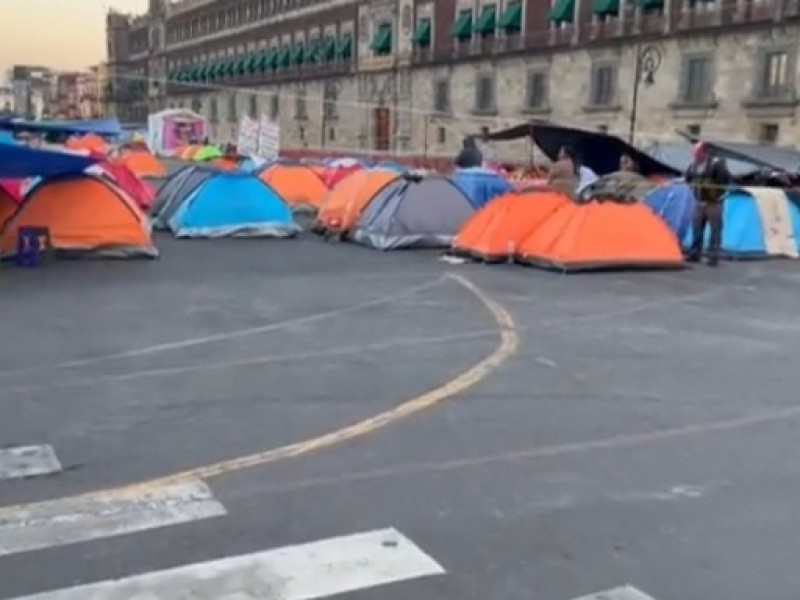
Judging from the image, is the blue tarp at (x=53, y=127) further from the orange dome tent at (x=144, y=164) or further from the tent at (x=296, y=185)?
the orange dome tent at (x=144, y=164)

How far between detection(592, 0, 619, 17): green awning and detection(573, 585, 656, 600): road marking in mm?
42257

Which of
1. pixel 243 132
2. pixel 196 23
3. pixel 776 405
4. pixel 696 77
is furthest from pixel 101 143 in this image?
pixel 196 23

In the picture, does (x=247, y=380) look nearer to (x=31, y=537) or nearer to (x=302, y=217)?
(x=31, y=537)

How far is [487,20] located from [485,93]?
3.84 meters

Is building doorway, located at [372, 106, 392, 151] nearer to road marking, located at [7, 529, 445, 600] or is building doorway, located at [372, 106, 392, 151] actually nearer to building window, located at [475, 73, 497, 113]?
building window, located at [475, 73, 497, 113]

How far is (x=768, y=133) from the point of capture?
36.6 meters


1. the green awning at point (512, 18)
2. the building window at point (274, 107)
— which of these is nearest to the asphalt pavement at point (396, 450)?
the green awning at point (512, 18)

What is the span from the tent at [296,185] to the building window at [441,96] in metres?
30.7

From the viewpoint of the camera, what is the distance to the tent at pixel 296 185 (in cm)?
2462

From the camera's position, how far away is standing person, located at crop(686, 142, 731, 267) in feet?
49.9

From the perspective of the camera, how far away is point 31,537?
4.27 meters

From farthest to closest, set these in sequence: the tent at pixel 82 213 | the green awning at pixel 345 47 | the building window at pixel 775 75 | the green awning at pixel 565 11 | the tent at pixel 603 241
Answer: the green awning at pixel 345 47, the green awning at pixel 565 11, the building window at pixel 775 75, the tent at pixel 82 213, the tent at pixel 603 241

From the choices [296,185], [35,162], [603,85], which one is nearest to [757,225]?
[35,162]

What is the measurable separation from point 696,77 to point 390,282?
30904 millimetres
